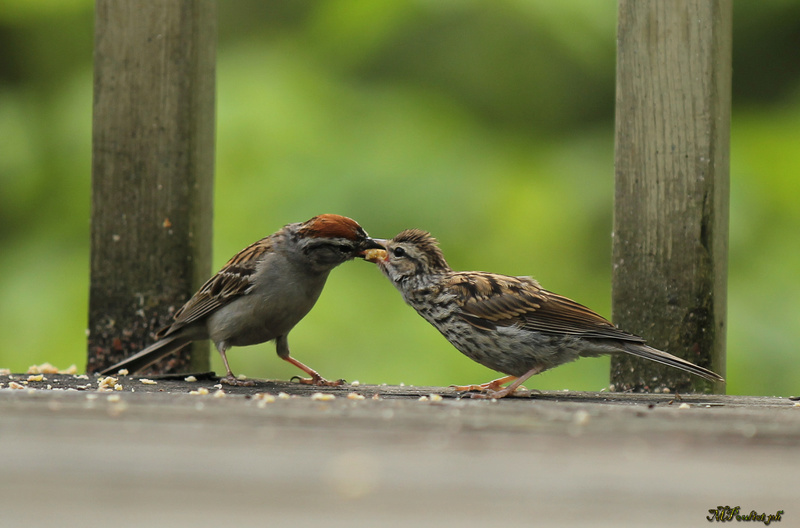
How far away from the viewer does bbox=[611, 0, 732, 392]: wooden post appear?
397 cm

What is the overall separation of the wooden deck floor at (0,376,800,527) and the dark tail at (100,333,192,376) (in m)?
1.55

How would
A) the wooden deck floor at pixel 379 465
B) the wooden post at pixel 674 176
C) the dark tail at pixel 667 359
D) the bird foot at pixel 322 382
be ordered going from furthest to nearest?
the bird foot at pixel 322 382, the wooden post at pixel 674 176, the dark tail at pixel 667 359, the wooden deck floor at pixel 379 465

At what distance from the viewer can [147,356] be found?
4.45 metres

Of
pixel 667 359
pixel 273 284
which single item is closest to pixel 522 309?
pixel 667 359

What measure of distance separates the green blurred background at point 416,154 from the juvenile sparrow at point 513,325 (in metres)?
1.76

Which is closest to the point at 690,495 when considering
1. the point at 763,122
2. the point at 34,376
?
the point at 34,376

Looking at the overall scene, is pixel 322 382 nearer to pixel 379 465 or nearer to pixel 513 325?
pixel 513 325

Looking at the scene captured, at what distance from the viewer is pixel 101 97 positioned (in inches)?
176

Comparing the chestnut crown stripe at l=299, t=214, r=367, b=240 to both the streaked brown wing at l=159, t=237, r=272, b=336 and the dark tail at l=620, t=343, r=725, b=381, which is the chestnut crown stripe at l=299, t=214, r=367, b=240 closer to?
the streaked brown wing at l=159, t=237, r=272, b=336

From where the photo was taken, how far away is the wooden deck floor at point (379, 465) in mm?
1484

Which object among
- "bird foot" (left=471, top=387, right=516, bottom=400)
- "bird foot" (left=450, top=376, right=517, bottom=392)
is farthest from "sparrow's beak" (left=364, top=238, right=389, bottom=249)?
"bird foot" (left=471, top=387, right=516, bottom=400)

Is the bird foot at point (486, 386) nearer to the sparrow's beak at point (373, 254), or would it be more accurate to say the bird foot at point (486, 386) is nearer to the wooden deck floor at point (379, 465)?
the sparrow's beak at point (373, 254)

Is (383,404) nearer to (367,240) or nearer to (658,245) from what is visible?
(658,245)

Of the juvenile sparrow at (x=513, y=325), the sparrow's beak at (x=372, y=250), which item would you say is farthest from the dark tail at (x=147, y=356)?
the juvenile sparrow at (x=513, y=325)
